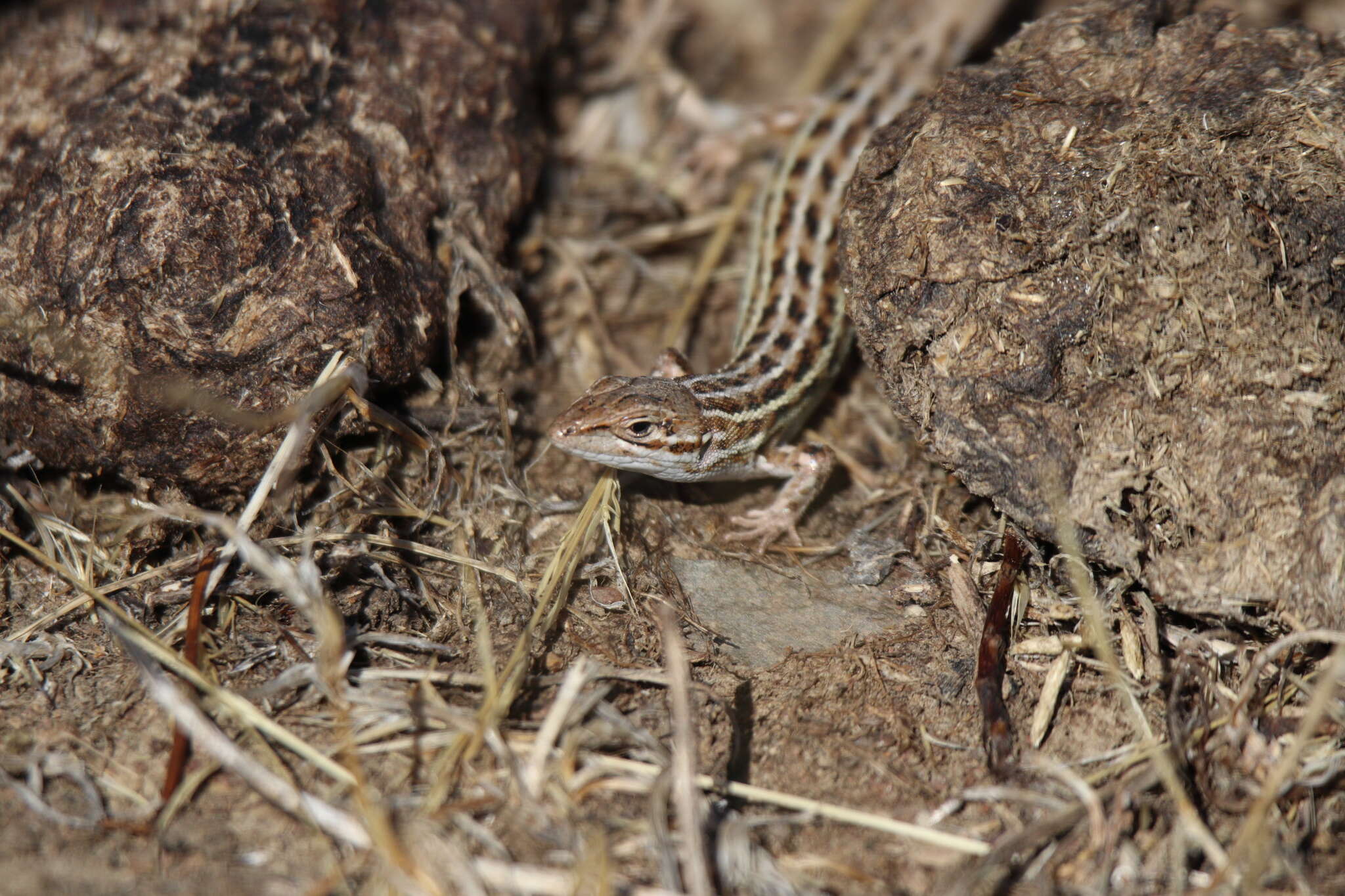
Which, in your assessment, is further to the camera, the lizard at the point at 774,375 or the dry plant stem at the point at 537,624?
the lizard at the point at 774,375

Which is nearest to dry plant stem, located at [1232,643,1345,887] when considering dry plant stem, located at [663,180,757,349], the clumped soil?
the clumped soil

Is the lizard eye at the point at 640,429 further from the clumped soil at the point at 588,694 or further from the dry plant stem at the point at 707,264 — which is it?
the dry plant stem at the point at 707,264

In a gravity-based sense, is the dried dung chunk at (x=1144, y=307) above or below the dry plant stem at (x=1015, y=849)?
above

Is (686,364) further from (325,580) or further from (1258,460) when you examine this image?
(1258,460)

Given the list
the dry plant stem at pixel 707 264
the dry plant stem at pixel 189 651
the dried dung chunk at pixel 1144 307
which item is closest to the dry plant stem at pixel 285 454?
the dry plant stem at pixel 189 651

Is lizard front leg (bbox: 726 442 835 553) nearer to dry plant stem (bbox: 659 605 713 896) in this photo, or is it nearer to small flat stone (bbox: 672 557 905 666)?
small flat stone (bbox: 672 557 905 666)

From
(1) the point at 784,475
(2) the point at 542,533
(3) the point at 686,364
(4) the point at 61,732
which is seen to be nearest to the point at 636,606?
(2) the point at 542,533
